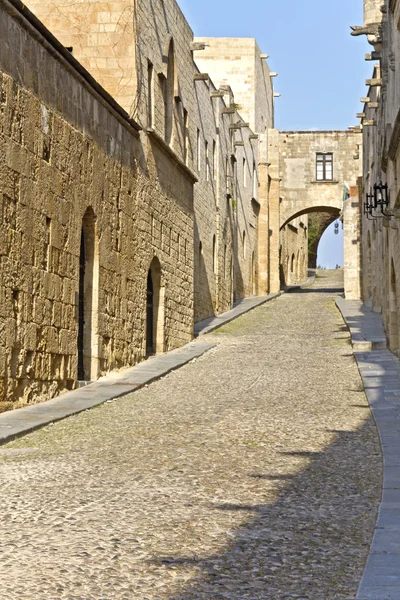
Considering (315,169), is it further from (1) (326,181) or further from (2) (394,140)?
(2) (394,140)

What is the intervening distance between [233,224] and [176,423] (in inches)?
895

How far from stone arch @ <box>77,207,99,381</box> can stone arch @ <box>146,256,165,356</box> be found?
413 centimetres

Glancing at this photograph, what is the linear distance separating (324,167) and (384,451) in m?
35.0

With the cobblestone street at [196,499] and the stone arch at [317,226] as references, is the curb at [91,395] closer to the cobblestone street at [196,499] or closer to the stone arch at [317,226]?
the cobblestone street at [196,499]

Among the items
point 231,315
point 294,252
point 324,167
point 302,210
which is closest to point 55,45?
point 231,315

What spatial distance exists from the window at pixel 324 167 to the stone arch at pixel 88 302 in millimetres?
28996

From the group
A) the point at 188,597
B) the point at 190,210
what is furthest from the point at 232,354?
the point at 188,597

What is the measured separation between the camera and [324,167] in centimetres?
4166

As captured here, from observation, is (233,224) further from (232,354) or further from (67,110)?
(67,110)

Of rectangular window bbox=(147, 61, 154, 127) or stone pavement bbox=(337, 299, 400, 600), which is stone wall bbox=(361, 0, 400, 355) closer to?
stone pavement bbox=(337, 299, 400, 600)

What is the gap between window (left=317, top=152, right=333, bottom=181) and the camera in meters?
41.6

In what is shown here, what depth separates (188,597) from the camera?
12.8ft

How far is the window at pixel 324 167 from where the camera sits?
4162cm

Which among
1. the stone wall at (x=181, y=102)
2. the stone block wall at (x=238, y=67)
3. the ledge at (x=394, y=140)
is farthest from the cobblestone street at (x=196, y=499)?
the stone block wall at (x=238, y=67)
